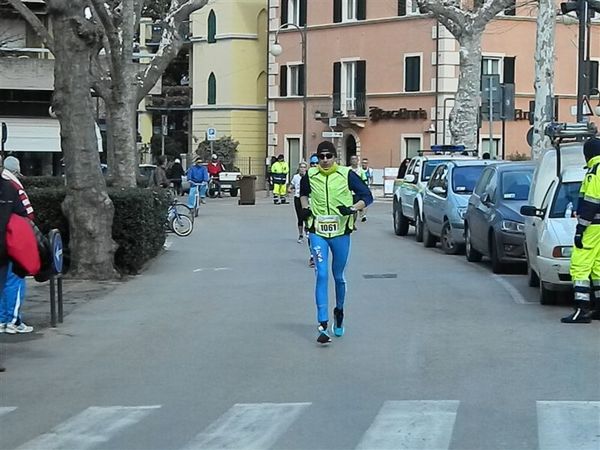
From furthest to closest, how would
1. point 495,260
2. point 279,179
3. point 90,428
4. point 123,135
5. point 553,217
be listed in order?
point 279,179 < point 123,135 < point 495,260 < point 553,217 < point 90,428

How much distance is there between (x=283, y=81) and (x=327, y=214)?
54.1 meters

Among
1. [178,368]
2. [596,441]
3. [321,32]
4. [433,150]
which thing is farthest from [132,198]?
[321,32]

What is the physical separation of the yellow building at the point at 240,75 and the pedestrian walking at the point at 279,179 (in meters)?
19.0

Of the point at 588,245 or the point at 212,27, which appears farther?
the point at 212,27

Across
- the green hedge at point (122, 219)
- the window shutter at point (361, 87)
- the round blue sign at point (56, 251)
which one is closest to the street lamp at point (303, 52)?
the window shutter at point (361, 87)

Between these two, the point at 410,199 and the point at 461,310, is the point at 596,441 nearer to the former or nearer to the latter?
the point at 461,310

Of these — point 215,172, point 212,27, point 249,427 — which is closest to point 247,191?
point 215,172

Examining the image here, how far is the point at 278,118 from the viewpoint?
66750 mm

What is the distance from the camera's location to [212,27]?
69688mm

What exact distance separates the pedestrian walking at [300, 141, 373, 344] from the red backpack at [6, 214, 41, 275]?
8.86 ft

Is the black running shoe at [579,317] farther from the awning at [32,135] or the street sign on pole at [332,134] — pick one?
the street sign on pole at [332,134]

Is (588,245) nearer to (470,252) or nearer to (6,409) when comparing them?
(6,409)

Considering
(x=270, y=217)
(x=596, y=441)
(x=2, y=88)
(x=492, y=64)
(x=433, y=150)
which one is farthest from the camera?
(x=492, y=64)

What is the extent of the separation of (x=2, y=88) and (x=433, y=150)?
18643 mm
